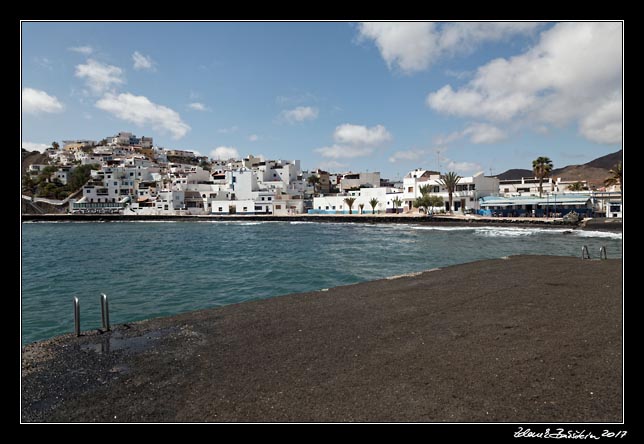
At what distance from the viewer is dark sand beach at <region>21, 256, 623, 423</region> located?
14.6 feet

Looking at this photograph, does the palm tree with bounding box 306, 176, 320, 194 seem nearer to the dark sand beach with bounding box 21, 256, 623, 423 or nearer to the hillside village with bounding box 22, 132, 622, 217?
the hillside village with bounding box 22, 132, 622, 217

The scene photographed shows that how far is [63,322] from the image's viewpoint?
11.8m

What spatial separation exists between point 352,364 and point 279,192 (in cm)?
9188

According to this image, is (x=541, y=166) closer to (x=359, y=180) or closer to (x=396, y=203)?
(x=396, y=203)

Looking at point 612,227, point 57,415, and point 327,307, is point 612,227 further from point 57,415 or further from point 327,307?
point 57,415

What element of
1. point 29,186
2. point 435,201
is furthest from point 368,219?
point 29,186

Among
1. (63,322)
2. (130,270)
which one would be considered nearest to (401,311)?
(63,322)

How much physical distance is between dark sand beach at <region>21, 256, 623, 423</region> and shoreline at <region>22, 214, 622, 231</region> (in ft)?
155

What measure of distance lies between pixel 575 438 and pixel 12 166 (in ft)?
20.2

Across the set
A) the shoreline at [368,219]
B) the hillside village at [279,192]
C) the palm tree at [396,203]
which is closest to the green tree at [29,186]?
the hillside village at [279,192]

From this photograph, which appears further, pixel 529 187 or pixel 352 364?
pixel 529 187

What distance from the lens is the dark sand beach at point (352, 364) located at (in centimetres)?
444

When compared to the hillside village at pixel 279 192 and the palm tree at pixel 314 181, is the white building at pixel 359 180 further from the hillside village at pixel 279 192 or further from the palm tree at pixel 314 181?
the palm tree at pixel 314 181

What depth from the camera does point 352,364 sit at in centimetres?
583
